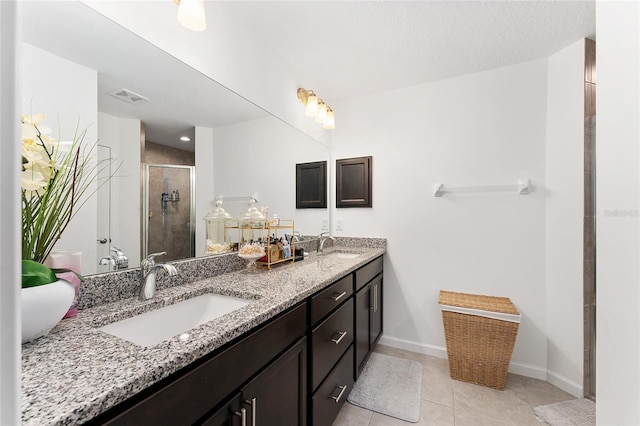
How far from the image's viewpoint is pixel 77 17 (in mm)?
888

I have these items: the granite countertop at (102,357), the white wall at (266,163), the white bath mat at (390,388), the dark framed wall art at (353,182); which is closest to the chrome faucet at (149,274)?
the granite countertop at (102,357)

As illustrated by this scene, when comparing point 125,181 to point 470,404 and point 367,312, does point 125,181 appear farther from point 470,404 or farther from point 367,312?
point 470,404

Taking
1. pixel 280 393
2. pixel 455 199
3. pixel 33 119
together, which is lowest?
pixel 280 393

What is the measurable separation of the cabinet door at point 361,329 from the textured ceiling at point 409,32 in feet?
5.68

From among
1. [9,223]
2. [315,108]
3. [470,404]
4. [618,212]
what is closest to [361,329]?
[470,404]

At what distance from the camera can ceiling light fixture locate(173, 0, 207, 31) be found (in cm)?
107

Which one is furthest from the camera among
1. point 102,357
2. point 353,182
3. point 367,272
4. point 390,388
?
point 353,182

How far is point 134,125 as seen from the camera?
1.07 meters

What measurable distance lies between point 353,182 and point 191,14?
1.84 meters

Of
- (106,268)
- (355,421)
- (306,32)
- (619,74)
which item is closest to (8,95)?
(106,268)

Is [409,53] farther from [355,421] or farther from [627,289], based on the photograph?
[355,421]

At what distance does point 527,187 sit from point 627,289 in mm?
1639

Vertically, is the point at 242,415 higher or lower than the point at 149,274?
lower

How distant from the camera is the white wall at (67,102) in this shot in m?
0.78
